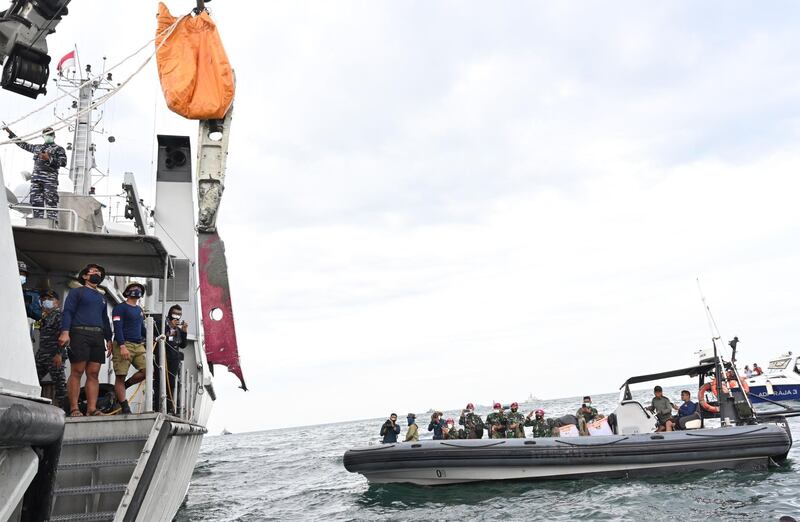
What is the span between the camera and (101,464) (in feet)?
16.9

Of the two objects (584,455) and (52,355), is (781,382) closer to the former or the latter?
(584,455)

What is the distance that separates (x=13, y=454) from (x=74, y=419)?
2.32 metres

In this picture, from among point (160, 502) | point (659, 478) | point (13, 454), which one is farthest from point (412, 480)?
point (13, 454)

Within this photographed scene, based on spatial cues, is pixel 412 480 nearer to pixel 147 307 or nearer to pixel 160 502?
pixel 147 307

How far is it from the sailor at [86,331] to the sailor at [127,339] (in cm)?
36

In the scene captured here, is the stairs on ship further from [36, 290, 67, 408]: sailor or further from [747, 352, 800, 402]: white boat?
[747, 352, 800, 402]: white boat

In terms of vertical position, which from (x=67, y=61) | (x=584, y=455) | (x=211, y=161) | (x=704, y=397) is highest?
(x=67, y=61)

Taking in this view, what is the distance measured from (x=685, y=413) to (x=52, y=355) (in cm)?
1251

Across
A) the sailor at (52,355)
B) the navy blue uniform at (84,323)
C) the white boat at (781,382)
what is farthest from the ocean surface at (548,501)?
the white boat at (781,382)

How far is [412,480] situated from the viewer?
13.5m

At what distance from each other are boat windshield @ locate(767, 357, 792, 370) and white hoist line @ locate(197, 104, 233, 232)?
101 feet

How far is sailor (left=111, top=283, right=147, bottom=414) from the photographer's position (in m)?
6.26

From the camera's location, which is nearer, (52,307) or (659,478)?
(52,307)

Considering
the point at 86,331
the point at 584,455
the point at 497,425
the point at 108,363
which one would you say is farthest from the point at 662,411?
the point at 86,331
